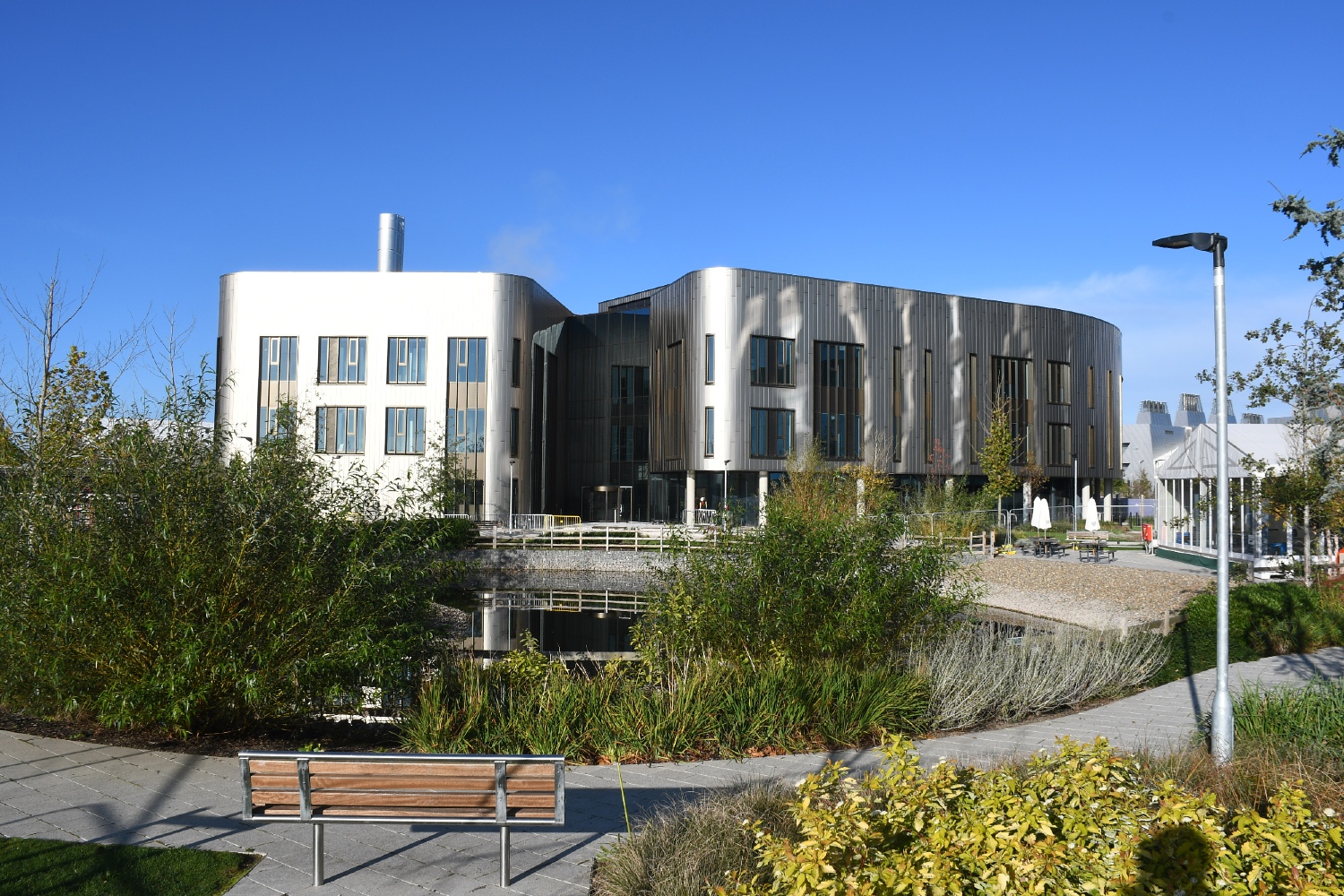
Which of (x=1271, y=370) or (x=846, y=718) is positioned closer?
(x=846, y=718)

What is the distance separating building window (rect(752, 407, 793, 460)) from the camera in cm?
4544

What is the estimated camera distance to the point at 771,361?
150 feet

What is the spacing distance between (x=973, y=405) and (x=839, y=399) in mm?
8338

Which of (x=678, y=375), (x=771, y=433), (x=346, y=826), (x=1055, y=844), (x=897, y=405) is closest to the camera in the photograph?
(x=1055, y=844)

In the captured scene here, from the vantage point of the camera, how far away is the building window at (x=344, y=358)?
160 feet

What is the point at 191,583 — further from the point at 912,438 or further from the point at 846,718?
the point at 912,438

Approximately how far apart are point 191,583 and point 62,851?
9.31 feet

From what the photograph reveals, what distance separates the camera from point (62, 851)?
5.83 metres

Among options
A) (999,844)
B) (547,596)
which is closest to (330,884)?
(999,844)

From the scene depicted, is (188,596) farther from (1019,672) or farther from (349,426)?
(349,426)

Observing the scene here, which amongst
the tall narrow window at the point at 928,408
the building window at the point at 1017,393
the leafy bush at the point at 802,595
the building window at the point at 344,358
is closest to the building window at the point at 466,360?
the building window at the point at 344,358

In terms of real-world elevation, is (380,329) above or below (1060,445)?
above

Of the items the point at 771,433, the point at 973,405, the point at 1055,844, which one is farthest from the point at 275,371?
the point at 1055,844

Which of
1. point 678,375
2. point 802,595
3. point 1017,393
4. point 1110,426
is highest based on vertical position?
point 678,375
